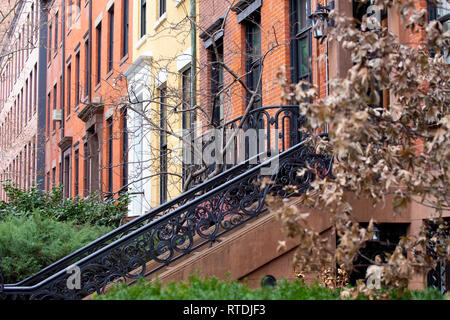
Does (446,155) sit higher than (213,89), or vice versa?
(213,89)

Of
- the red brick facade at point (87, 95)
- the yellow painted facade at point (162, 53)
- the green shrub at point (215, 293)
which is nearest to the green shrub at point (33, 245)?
the yellow painted facade at point (162, 53)

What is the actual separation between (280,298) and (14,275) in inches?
255

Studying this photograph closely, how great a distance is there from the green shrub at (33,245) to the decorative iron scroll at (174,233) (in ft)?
5.24

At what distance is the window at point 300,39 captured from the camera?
1241 cm

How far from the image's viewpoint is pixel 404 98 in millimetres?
6707

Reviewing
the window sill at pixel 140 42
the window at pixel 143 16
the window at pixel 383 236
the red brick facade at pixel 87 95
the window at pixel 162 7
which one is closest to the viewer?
the window at pixel 383 236

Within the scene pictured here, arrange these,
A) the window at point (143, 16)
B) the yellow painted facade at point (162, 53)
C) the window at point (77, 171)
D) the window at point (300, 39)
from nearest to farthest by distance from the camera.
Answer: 1. the window at point (300, 39)
2. the yellow painted facade at point (162, 53)
3. the window at point (143, 16)
4. the window at point (77, 171)

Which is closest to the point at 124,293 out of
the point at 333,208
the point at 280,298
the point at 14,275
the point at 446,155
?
the point at 280,298

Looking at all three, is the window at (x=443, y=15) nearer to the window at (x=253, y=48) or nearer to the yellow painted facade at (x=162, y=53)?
the window at (x=253, y=48)

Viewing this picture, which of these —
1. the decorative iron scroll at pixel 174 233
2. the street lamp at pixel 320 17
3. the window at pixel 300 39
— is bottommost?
the decorative iron scroll at pixel 174 233

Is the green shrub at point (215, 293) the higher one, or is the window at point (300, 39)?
the window at point (300, 39)

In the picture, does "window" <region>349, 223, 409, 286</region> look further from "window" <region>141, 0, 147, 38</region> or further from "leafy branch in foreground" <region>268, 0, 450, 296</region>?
"window" <region>141, 0, 147, 38</region>

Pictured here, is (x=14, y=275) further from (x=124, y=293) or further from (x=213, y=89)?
(x=213, y=89)

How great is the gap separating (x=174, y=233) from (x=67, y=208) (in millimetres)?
7631
